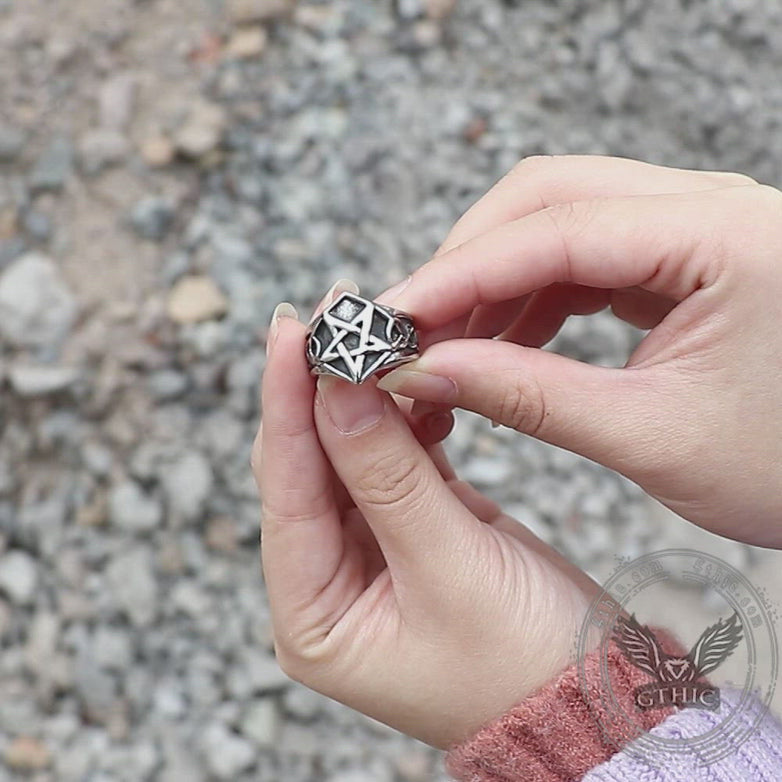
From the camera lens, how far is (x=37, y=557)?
6.28ft

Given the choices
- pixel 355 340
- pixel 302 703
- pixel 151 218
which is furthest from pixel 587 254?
pixel 151 218

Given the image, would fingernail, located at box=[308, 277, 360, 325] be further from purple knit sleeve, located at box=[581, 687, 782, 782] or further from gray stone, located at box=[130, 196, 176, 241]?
gray stone, located at box=[130, 196, 176, 241]

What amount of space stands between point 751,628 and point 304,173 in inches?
57.4

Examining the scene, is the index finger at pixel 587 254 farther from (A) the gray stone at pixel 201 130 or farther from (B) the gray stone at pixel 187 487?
(A) the gray stone at pixel 201 130

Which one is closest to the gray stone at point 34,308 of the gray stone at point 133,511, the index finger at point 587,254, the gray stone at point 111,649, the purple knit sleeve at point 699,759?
the gray stone at point 133,511

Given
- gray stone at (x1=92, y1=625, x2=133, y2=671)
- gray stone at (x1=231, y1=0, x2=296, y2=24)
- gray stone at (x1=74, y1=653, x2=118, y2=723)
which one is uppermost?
gray stone at (x1=231, y1=0, x2=296, y2=24)

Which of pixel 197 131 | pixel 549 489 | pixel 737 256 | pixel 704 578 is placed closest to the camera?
pixel 737 256

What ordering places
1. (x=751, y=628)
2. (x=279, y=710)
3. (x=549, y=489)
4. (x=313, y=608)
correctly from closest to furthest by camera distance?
(x=313, y=608), (x=751, y=628), (x=279, y=710), (x=549, y=489)

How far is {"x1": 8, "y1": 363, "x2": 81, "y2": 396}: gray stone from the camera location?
193cm

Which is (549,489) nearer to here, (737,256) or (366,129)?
(366,129)

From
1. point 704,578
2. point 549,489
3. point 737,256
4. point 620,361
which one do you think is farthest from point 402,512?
point 620,361

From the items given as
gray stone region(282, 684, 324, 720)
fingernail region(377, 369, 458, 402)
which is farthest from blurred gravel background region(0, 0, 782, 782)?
fingernail region(377, 369, 458, 402)

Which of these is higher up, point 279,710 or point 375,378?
point 375,378

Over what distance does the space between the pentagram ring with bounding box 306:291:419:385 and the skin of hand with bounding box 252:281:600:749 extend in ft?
0.10
